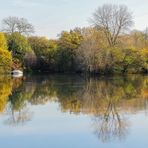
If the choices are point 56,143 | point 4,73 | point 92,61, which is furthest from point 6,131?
point 4,73

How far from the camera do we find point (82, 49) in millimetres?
53812

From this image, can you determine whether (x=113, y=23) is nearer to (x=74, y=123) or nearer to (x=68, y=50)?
(x=68, y=50)

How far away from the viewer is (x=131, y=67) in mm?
55469

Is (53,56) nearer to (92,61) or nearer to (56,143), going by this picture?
(92,61)

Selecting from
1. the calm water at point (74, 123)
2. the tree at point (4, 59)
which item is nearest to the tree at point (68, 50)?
the tree at point (4, 59)

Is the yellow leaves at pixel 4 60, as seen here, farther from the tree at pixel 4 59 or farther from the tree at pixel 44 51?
the tree at pixel 44 51

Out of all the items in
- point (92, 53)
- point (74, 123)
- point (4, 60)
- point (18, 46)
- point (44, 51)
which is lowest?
point (74, 123)

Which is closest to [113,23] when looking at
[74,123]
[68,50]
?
[68,50]

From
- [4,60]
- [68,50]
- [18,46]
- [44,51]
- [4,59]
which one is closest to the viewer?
[4,59]

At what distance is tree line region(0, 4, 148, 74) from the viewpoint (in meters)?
53.3

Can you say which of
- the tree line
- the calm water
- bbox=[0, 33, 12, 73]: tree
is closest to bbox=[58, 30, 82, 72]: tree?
the tree line

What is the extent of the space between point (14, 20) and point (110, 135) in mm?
56733

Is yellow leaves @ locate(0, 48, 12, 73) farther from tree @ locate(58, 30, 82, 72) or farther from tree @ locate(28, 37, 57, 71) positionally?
tree @ locate(28, 37, 57, 71)

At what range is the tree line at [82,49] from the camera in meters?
53.3
